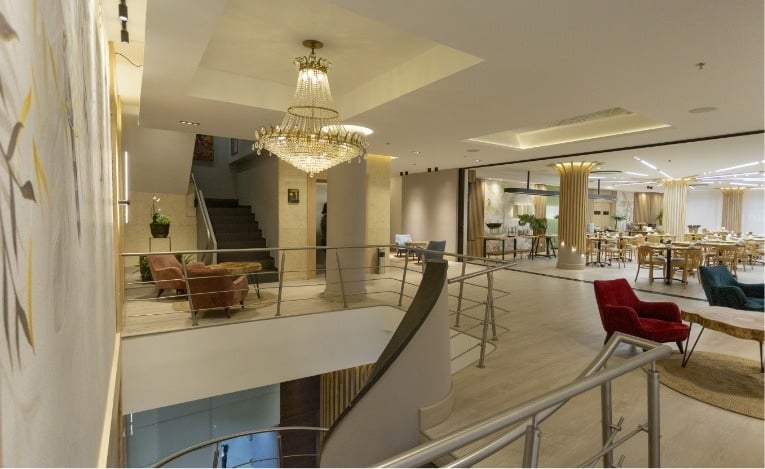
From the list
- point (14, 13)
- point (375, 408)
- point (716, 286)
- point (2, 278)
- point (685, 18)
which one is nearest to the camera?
point (2, 278)

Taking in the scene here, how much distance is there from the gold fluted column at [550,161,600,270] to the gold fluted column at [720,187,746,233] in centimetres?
1261

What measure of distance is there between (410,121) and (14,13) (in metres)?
5.62

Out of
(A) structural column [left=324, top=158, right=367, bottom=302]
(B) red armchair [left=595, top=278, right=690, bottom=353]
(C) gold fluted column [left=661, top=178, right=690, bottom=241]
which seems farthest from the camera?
(C) gold fluted column [left=661, top=178, right=690, bottom=241]

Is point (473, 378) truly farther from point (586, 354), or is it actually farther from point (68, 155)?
point (68, 155)

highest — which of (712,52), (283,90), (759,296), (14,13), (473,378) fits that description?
(283,90)

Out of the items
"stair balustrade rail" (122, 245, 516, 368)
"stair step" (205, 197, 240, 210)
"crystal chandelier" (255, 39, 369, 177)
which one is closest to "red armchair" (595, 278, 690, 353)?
"stair balustrade rail" (122, 245, 516, 368)

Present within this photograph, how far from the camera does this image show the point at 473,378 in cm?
384

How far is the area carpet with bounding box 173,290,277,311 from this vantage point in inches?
235

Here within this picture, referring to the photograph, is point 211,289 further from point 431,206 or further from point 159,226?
point 431,206

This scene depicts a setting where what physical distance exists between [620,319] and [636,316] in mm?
156

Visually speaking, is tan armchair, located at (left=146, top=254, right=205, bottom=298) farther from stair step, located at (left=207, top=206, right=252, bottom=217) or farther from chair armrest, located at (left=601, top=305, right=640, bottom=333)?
chair armrest, located at (left=601, top=305, right=640, bottom=333)

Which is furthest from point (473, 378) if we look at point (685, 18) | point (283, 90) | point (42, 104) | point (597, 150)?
point (597, 150)

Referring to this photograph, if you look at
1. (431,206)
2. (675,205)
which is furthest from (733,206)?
(431,206)

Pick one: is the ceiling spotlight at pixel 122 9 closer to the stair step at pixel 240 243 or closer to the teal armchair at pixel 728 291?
the stair step at pixel 240 243
